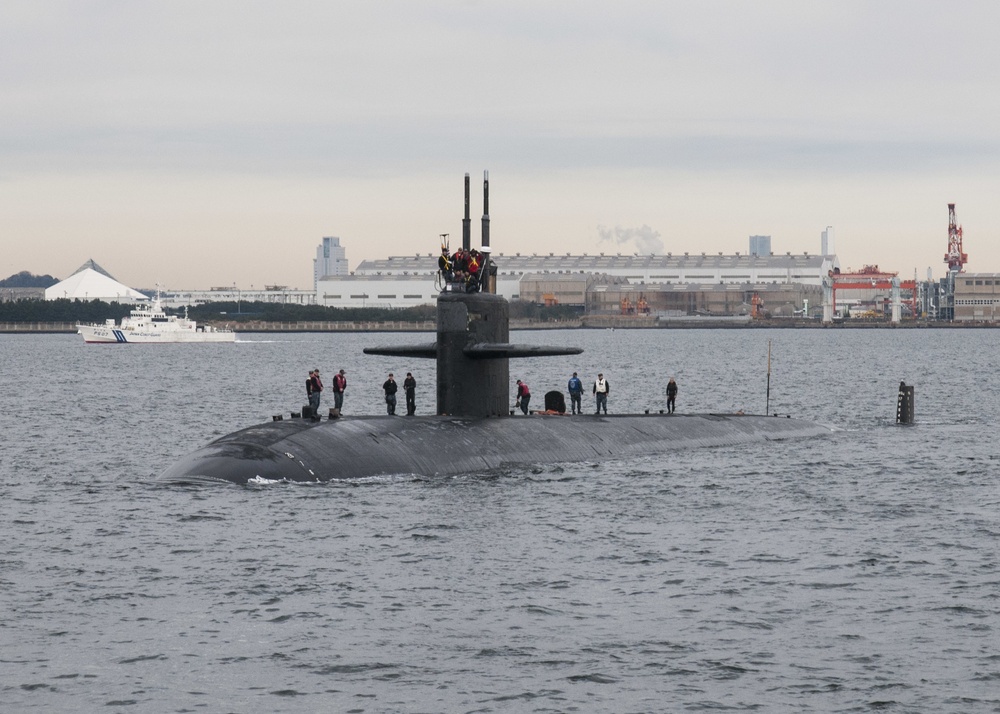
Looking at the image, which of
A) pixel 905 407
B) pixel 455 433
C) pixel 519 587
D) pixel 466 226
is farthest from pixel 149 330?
pixel 519 587

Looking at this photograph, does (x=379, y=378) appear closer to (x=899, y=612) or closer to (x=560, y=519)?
(x=560, y=519)

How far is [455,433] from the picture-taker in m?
30.7

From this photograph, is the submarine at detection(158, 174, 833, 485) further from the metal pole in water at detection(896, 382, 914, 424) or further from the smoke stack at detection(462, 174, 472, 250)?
the metal pole in water at detection(896, 382, 914, 424)

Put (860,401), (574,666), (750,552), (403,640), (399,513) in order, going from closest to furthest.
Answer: (574,666)
(403,640)
(750,552)
(399,513)
(860,401)

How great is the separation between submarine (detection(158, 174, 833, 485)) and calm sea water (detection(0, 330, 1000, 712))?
515mm

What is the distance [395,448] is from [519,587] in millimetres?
8829

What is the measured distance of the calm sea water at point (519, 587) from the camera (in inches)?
636

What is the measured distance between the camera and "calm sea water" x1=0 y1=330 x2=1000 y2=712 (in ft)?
53.0

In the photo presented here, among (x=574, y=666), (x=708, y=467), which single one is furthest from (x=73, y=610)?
(x=708, y=467)

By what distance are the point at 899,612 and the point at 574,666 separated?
549 cm

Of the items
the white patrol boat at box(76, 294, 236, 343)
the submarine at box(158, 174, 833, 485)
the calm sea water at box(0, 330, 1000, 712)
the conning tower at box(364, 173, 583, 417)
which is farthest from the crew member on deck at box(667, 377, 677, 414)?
the white patrol boat at box(76, 294, 236, 343)

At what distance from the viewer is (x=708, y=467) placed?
34.8 metres

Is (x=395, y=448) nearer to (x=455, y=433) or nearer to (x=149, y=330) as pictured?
(x=455, y=433)

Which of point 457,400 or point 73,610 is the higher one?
point 457,400
